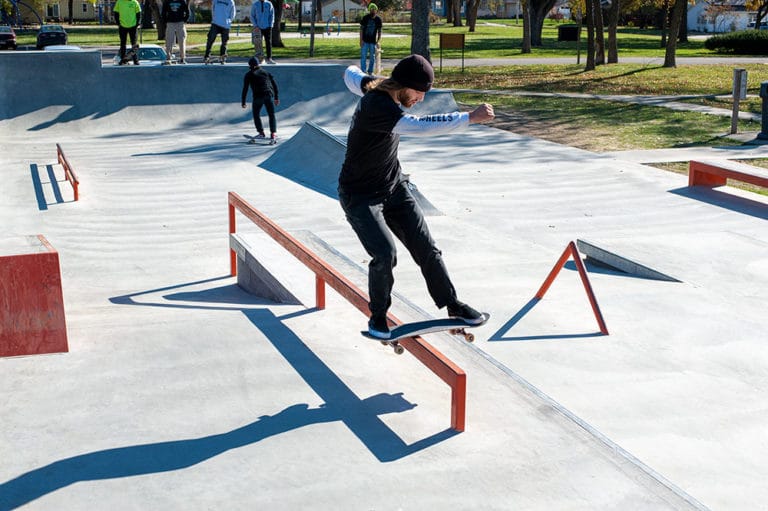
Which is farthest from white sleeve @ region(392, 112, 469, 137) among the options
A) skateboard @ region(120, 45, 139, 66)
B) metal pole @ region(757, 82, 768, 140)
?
skateboard @ region(120, 45, 139, 66)

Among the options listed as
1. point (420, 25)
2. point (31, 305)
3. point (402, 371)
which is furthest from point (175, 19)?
point (402, 371)

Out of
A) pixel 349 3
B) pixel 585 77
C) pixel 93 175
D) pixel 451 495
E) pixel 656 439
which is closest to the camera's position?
pixel 451 495

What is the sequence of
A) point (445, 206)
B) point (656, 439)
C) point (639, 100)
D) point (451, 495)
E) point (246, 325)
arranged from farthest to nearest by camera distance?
1. point (639, 100)
2. point (445, 206)
3. point (246, 325)
4. point (656, 439)
5. point (451, 495)

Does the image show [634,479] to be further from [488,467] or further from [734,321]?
[734,321]

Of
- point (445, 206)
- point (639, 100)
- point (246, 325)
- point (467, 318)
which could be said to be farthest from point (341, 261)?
point (639, 100)

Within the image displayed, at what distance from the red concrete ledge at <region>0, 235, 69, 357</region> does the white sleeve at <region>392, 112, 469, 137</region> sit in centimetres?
256

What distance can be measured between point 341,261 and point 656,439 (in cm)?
334

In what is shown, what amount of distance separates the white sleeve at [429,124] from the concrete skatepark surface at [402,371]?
5.02 ft

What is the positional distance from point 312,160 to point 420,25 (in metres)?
16.7

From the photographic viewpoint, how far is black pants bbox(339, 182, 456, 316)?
5.28 m

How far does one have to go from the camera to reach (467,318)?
557cm

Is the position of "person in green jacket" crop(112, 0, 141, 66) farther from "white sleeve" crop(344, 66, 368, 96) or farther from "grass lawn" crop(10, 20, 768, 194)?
"white sleeve" crop(344, 66, 368, 96)

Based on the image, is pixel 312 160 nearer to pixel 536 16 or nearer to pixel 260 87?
pixel 260 87

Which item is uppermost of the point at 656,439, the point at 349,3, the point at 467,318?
the point at 349,3
